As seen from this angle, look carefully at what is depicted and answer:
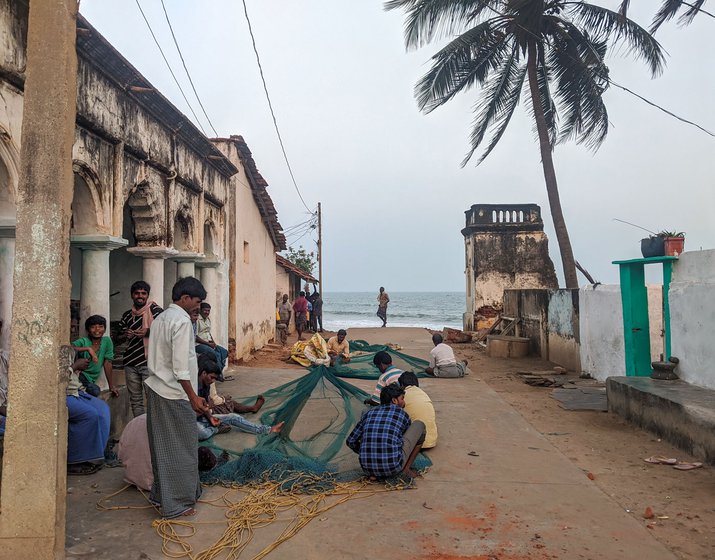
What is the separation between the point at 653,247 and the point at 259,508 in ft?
20.6

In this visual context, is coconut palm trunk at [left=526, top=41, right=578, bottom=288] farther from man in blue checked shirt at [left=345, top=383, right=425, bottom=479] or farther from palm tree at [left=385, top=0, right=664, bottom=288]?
man in blue checked shirt at [left=345, top=383, right=425, bottom=479]

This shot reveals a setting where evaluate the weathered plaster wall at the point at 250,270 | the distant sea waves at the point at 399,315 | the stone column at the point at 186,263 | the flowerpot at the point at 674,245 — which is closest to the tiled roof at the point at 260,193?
the weathered plaster wall at the point at 250,270

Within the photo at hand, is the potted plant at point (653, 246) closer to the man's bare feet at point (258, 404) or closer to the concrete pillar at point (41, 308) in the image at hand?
the man's bare feet at point (258, 404)

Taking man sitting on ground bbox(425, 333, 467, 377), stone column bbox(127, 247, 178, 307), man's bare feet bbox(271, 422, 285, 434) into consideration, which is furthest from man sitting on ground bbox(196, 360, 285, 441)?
man sitting on ground bbox(425, 333, 467, 377)

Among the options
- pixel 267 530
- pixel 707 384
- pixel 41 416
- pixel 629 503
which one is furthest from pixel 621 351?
pixel 41 416

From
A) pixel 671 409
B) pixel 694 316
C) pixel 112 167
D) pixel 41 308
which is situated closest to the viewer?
pixel 41 308

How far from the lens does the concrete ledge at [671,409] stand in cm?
557

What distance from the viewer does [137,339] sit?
576 centimetres

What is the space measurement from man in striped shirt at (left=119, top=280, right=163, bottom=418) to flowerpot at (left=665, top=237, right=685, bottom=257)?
6.47 m

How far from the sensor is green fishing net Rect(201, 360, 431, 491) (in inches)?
189

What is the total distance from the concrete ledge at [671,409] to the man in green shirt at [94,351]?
6017 millimetres

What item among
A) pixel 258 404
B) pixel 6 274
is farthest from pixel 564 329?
pixel 6 274

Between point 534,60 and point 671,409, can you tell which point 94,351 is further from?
point 534,60

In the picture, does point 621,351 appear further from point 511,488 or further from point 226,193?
point 226,193
